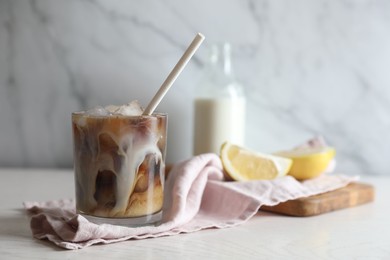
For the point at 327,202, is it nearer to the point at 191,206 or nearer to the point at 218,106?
the point at 191,206

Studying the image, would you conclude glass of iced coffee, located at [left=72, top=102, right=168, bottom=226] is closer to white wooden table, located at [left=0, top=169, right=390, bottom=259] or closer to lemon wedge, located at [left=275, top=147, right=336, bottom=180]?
white wooden table, located at [left=0, top=169, right=390, bottom=259]

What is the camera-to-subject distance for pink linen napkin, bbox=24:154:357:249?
2.61 feet

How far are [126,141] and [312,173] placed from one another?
0.53 m

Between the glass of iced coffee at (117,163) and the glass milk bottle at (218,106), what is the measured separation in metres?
0.58

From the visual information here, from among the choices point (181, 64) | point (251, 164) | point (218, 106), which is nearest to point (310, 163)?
point (251, 164)

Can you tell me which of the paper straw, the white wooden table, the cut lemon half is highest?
the paper straw

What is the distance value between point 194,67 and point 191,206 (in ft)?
2.17

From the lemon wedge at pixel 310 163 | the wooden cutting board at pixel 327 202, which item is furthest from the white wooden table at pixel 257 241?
the lemon wedge at pixel 310 163

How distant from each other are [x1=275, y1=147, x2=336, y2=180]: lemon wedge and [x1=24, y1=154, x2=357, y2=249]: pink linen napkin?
0.08 ft

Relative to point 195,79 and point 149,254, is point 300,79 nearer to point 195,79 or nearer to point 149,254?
point 195,79

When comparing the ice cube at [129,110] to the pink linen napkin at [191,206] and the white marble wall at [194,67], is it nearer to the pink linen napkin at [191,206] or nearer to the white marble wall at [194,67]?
the pink linen napkin at [191,206]

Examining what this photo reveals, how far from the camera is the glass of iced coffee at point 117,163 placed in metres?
0.82

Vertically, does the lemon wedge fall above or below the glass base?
above

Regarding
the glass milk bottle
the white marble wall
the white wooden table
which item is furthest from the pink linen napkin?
the white marble wall
